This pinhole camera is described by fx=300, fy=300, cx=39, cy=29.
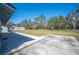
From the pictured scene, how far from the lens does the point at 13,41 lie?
14.1 ft

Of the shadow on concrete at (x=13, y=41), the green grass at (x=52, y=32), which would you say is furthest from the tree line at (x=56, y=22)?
the shadow on concrete at (x=13, y=41)

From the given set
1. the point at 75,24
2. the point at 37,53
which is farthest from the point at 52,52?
the point at 75,24

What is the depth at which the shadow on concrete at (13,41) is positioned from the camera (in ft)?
14.0

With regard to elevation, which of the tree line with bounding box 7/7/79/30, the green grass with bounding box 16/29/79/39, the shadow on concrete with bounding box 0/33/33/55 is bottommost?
the shadow on concrete with bounding box 0/33/33/55

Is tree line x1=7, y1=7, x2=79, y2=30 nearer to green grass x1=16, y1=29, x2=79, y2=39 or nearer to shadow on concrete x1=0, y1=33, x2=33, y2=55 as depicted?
green grass x1=16, y1=29, x2=79, y2=39

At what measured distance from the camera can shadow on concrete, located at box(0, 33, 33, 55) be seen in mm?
4273

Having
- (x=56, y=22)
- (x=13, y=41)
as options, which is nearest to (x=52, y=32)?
(x=56, y=22)

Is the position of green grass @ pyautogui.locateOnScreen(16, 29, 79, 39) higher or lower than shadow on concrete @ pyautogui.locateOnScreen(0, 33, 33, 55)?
higher

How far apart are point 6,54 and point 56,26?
2.68ft

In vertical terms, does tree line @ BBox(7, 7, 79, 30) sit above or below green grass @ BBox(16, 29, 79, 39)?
above

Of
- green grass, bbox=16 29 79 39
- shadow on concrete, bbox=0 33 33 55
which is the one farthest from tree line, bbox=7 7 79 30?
shadow on concrete, bbox=0 33 33 55

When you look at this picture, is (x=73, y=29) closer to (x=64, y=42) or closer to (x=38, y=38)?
(x=64, y=42)

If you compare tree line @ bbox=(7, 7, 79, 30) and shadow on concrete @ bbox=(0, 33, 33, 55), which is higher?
tree line @ bbox=(7, 7, 79, 30)
